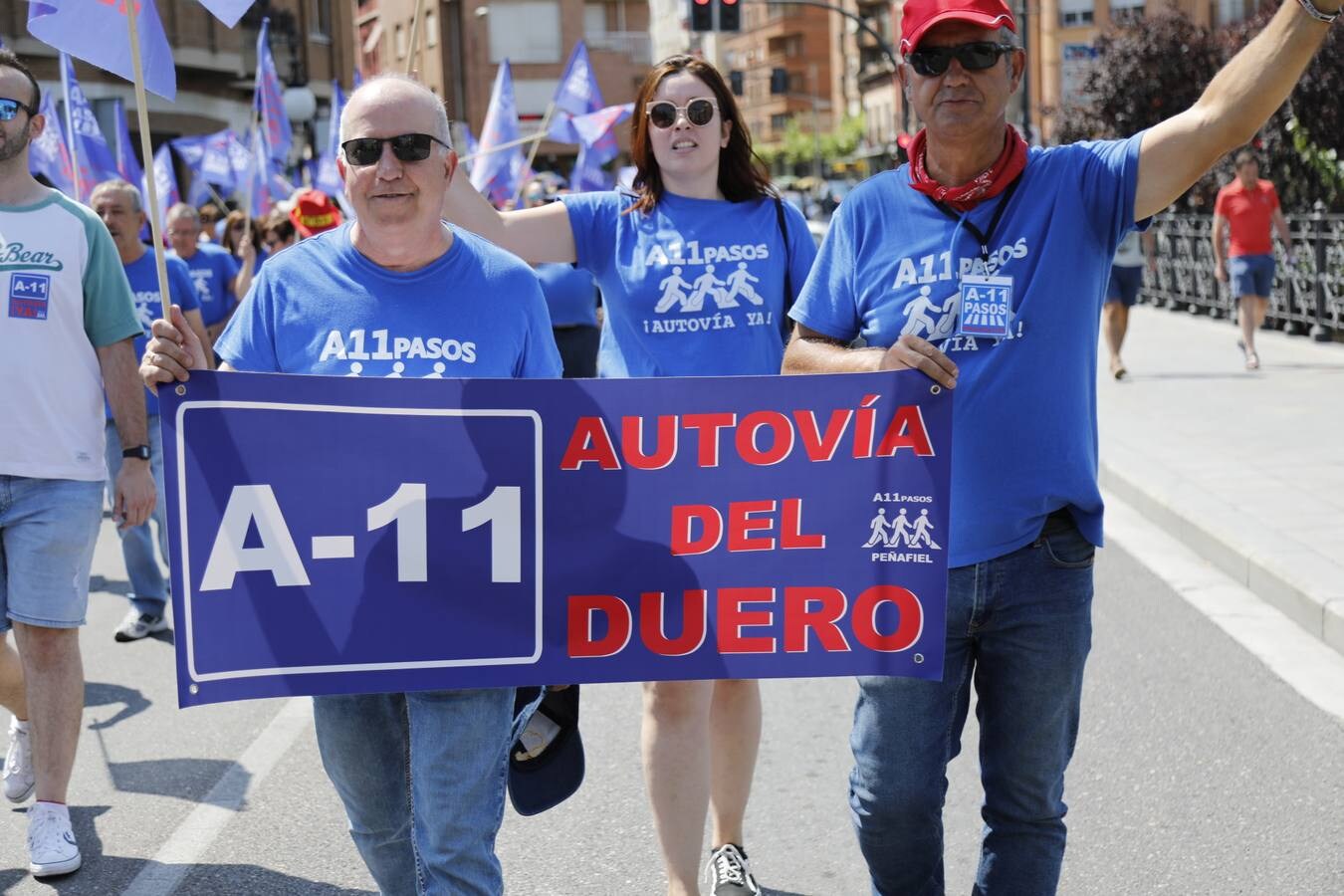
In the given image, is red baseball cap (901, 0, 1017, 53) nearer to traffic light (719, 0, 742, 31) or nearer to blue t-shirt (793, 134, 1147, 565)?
blue t-shirt (793, 134, 1147, 565)

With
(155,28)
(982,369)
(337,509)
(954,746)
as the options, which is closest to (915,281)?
(982,369)

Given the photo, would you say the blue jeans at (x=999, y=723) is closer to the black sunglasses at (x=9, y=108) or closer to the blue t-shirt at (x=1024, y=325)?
the blue t-shirt at (x=1024, y=325)

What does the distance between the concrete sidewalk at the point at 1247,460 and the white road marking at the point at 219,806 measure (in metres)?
4.08

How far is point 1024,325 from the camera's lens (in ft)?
10.9

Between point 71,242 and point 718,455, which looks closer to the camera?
point 718,455

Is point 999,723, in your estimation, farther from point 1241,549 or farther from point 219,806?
point 1241,549

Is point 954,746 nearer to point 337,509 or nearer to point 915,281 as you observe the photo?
point 915,281

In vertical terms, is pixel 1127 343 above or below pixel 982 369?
below

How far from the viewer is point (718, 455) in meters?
3.50

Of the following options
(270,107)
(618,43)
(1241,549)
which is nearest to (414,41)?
(1241,549)

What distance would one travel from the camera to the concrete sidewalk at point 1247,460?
780cm

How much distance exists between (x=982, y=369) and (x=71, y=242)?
2710 mm

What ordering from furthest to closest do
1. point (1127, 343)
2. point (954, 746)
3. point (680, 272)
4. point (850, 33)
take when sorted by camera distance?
point (850, 33) < point (1127, 343) < point (680, 272) < point (954, 746)

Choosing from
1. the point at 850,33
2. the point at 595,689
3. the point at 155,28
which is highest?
the point at 850,33
